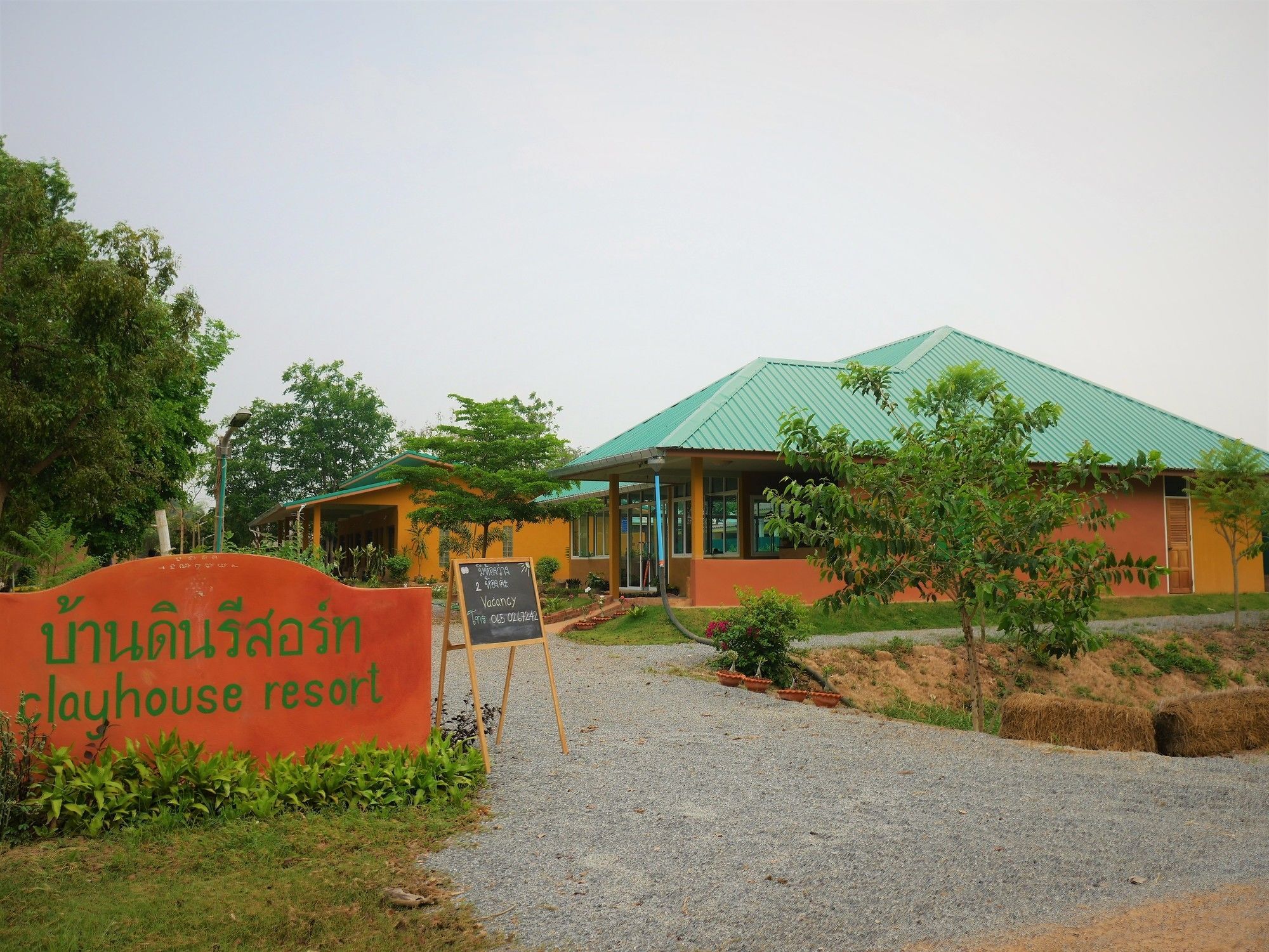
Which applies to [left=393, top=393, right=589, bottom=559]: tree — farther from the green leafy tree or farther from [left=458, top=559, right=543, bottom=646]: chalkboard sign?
[left=458, top=559, right=543, bottom=646]: chalkboard sign

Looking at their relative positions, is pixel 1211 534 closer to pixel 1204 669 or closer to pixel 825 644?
pixel 1204 669

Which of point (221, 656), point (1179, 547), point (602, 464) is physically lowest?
point (221, 656)

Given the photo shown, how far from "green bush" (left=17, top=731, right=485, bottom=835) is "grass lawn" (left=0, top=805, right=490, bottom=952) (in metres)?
0.16

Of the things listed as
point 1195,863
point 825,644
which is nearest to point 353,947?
point 1195,863

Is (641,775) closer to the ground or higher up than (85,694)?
closer to the ground

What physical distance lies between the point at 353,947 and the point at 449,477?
20054mm

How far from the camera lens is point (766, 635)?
501 inches

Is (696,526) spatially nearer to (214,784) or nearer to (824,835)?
(824,835)

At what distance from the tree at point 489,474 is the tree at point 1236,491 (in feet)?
48.0

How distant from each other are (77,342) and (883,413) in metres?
16.4

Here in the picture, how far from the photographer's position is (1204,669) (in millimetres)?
17062

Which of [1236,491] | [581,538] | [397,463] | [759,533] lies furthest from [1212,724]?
[397,463]

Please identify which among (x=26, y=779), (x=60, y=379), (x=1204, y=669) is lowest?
(x=1204, y=669)

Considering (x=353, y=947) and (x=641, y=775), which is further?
(x=641, y=775)
